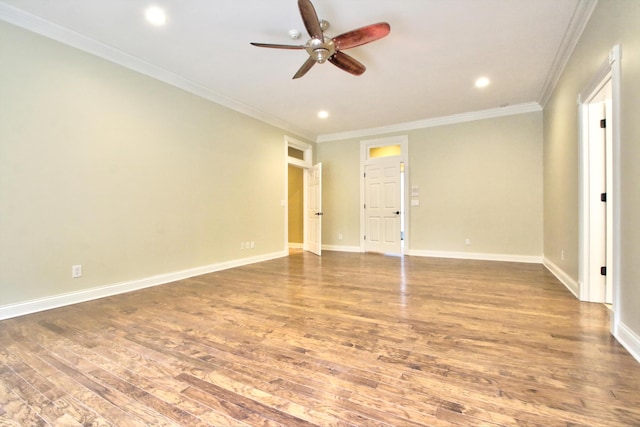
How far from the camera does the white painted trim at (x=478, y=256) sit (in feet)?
16.6

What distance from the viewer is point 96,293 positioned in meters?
3.08

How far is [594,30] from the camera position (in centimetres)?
247

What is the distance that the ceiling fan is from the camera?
2365 mm

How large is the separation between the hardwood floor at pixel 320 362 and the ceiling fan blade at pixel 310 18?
251cm

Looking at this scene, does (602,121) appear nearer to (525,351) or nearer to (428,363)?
(525,351)

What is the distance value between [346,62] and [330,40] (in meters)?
0.44

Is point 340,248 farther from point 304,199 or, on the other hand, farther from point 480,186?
point 480,186

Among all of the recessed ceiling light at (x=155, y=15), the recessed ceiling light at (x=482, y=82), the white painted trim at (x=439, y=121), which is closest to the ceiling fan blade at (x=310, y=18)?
the recessed ceiling light at (x=155, y=15)

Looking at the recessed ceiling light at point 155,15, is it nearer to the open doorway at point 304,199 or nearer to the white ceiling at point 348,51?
the white ceiling at point 348,51

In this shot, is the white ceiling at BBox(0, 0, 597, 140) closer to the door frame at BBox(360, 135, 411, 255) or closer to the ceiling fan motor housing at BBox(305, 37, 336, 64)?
the ceiling fan motor housing at BBox(305, 37, 336, 64)

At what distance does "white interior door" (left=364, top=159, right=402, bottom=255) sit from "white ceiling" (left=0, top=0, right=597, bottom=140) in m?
1.71

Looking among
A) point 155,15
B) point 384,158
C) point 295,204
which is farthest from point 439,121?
point 155,15

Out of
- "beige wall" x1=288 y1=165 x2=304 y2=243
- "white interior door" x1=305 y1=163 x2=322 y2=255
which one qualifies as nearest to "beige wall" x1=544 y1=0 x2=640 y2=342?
"white interior door" x1=305 y1=163 x2=322 y2=255

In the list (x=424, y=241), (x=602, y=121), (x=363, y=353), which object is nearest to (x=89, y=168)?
(x=363, y=353)
